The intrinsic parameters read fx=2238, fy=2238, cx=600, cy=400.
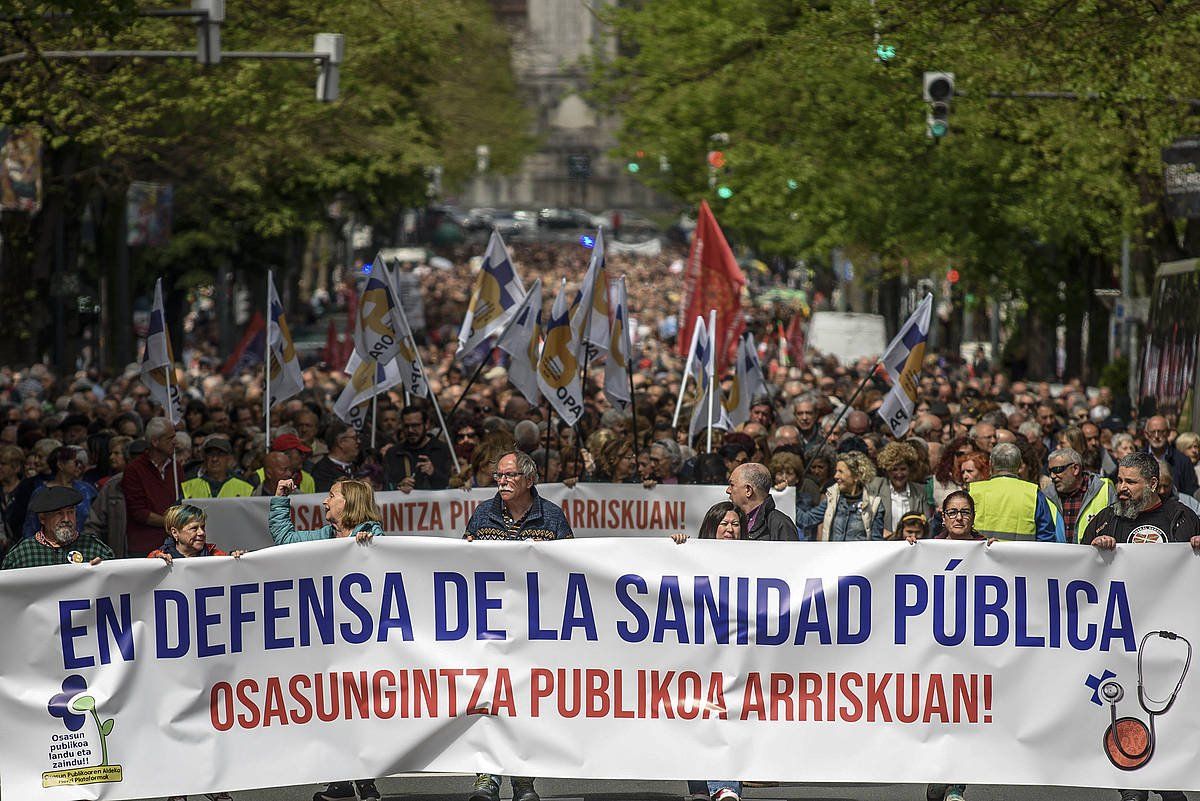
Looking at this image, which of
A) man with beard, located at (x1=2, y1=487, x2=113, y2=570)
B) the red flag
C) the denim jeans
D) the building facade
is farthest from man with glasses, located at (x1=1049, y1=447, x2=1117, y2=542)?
the building facade

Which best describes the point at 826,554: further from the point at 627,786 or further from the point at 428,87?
the point at 428,87

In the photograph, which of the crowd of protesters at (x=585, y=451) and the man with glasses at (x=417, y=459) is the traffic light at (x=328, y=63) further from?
the man with glasses at (x=417, y=459)

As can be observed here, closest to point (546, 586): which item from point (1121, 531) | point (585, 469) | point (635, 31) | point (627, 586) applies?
point (627, 586)

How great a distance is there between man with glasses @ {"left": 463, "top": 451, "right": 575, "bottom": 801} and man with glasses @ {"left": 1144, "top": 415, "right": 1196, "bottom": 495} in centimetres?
669

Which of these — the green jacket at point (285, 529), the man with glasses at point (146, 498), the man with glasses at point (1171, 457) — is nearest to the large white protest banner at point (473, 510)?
the man with glasses at point (146, 498)

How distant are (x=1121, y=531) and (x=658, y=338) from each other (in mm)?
37066

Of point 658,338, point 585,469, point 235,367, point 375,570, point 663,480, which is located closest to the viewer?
point 375,570

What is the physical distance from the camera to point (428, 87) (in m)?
46.4

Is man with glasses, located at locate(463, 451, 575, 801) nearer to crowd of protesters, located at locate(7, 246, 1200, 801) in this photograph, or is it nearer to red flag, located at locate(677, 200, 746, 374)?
crowd of protesters, located at locate(7, 246, 1200, 801)

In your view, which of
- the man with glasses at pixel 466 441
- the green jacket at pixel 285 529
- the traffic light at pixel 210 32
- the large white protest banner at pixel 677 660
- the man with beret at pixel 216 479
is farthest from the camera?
the traffic light at pixel 210 32

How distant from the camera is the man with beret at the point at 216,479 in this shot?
13.2 metres

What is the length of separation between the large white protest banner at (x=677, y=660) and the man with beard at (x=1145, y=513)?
1.80 ft

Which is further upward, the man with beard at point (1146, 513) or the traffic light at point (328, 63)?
the traffic light at point (328, 63)

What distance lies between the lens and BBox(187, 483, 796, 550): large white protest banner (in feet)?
43.4
